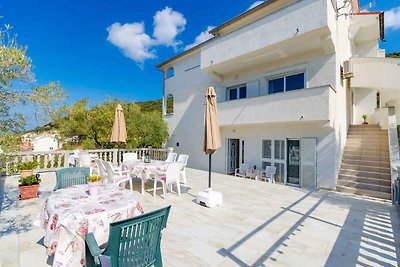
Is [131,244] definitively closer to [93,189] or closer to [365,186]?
[93,189]

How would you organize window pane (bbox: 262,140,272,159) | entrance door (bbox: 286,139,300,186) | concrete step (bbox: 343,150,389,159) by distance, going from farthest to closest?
1. window pane (bbox: 262,140,272,159)
2. entrance door (bbox: 286,139,300,186)
3. concrete step (bbox: 343,150,389,159)

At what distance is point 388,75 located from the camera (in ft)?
38.0

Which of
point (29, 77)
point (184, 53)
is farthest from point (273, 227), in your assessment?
point (184, 53)

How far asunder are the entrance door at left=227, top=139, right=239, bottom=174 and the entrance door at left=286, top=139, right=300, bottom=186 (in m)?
3.69

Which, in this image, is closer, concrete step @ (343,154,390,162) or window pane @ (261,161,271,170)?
concrete step @ (343,154,390,162)

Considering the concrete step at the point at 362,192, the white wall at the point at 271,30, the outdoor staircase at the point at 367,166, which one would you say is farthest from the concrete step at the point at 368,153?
the white wall at the point at 271,30

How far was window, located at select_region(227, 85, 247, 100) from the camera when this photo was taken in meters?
12.2

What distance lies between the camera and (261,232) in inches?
174

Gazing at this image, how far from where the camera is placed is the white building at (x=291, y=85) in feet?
27.8

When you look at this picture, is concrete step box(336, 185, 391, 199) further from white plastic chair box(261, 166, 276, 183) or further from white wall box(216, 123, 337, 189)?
white plastic chair box(261, 166, 276, 183)

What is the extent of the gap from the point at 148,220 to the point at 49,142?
4230cm

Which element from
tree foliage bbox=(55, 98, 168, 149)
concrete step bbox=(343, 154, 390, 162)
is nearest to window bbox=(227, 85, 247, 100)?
tree foliage bbox=(55, 98, 168, 149)

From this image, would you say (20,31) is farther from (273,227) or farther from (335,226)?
(335,226)

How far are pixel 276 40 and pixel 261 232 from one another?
26.0ft
